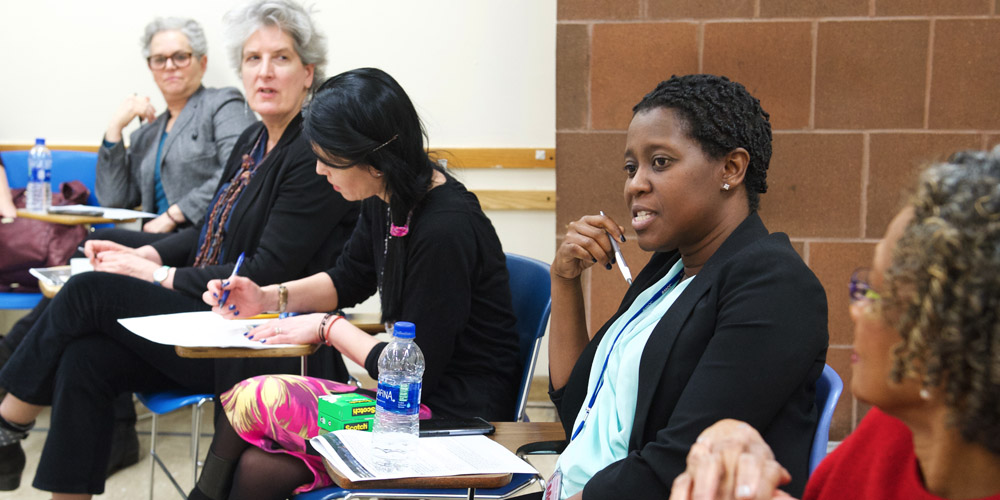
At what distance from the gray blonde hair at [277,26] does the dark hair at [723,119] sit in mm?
1602

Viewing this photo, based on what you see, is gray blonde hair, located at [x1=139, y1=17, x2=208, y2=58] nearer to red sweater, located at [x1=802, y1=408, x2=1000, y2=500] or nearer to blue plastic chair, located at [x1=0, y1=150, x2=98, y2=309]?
blue plastic chair, located at [x1=0, y1=150, x2=98, y2=309]

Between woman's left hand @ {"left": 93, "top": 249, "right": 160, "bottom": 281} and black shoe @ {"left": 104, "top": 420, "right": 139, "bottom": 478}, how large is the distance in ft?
2.65

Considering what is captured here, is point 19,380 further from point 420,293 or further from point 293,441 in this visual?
point 420,293

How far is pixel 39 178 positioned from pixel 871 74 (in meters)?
3.16

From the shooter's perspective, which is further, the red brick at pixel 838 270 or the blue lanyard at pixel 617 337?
the red brick at pixel 838 270

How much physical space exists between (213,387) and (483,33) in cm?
202

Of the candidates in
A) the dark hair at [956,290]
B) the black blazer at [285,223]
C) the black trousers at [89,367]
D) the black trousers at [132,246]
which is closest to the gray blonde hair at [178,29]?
the black trousers at [132,246]

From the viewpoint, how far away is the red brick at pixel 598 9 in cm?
276

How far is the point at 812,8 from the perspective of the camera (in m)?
2.69

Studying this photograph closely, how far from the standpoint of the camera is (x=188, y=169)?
11.9 feet

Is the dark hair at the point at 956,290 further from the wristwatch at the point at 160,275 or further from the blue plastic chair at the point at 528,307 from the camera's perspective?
the wristwatch at the point at 160,275

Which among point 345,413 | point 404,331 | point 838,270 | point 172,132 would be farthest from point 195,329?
point 838,270

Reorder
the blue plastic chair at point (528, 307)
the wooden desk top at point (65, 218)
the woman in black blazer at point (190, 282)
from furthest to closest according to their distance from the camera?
the wooden desk top at point (65, 218), the woman in black blazer at point (190, 282), the blue plastic chair at point (528, 307)

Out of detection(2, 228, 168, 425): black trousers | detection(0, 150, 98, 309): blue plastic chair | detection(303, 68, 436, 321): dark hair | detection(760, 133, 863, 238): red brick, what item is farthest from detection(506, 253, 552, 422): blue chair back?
detection(0, 150, 98, 309): blue plastic chair
